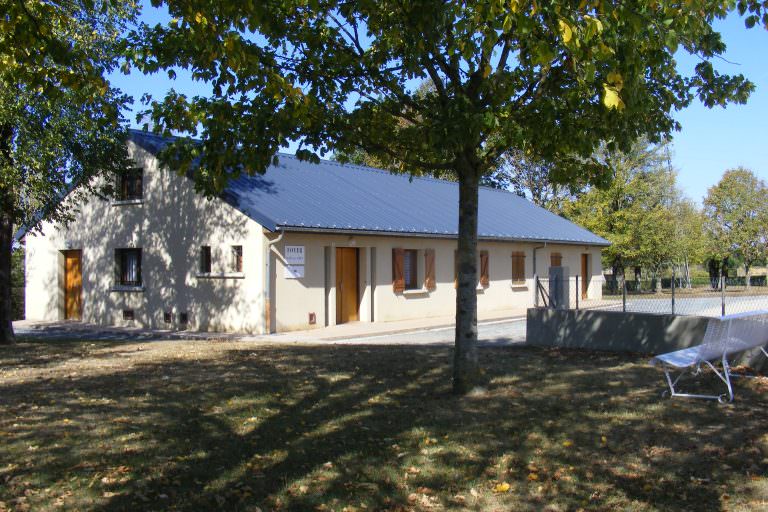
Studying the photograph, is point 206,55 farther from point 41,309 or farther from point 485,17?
point 41,309

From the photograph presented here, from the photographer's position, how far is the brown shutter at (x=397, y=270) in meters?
20.4

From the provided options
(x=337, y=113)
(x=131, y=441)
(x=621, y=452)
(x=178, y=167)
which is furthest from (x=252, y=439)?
(x=337, y=113)

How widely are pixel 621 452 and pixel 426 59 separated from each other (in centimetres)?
478

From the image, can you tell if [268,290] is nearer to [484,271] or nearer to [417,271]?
[417,271]

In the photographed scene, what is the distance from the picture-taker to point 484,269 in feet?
79.3

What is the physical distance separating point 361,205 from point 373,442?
15.3 meters

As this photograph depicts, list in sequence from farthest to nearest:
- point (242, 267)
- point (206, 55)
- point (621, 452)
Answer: point (242, 267)
point (206, 55)
point (621, 452)

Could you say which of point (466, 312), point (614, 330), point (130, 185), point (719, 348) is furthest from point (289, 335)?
point (719, 348)

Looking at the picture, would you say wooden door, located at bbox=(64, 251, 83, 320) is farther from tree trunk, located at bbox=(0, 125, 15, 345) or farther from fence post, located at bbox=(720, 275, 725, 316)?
fence post, located at bbox=(720, 275, 725, 316)

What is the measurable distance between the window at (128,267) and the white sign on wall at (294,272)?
5.49 meters

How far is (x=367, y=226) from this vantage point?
1916cm

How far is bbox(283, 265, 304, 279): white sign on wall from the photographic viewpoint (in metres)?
17.4

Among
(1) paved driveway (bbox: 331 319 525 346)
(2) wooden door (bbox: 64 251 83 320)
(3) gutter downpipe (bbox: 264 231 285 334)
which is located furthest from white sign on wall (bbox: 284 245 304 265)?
(2) wooden door (bbox: 64 251 83 320)

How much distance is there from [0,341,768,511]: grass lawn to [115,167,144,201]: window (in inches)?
441
